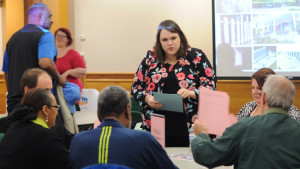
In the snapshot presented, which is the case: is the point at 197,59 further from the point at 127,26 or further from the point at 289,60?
the point at 127,26

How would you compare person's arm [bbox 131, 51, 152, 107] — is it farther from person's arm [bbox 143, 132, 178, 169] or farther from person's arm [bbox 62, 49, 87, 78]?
person's arm [bbox 62, 49, 87, 78]

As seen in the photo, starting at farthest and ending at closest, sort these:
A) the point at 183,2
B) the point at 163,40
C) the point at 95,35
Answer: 1. the point at 95,35
2. the point at 183,2
3. the point at 163,40

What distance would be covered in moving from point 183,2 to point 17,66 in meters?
4.22

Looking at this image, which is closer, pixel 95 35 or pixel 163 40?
pixel 163 40

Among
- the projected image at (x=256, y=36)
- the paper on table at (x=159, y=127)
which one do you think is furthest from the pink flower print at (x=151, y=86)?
the projected image at (x=256, y=36)

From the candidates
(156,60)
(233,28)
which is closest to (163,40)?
(156,60)

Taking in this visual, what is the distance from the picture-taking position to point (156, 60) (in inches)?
118

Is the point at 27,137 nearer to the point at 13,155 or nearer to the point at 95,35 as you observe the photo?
the point at 13,155

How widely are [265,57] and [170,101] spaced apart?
4252mm

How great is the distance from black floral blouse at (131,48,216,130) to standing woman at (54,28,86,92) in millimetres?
2396

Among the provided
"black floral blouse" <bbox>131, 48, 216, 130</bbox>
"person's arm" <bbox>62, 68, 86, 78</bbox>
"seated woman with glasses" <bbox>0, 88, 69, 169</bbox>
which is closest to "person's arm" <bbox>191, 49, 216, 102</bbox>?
"black floral blouse" <bbox>131, 48, 216, 130</bbox>

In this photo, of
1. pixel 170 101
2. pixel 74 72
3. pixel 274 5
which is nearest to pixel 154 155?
pixel 170 101

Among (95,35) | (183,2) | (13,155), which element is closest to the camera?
(13,155)

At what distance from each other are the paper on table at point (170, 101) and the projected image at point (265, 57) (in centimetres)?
420
